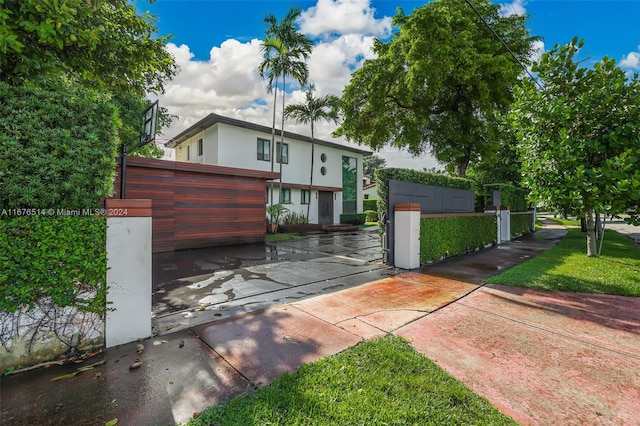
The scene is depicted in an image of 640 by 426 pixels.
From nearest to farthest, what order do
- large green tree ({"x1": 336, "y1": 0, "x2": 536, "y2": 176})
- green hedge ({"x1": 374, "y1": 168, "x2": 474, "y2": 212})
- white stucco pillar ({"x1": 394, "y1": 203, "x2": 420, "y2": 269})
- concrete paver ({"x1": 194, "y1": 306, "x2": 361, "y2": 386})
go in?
1. concrete paver ({"x1": 194, "y1": 306, "x2": 361, "y2": 386})
2. white stucco pillar ({"x1": 394, "y1": 203, "x2": 420, "y2": 269})
3. green hedge ({"x1": 374, "y1": 168, "x2": 474, "y2": 212})
4. large green tree ({"x1": 336, "y1": 0, "x2": 536, "y2": 176})

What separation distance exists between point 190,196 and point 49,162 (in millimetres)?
7108

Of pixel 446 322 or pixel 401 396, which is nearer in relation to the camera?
pixel 401 396

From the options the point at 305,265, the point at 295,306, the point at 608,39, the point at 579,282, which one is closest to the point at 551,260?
the point at 579,282

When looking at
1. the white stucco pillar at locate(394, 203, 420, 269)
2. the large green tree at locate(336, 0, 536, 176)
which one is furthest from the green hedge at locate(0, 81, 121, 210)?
the large green tree at locate(336, 0, 536, 176)

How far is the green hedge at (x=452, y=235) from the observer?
7062 millimetres

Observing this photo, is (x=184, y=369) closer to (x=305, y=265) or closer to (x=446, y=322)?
(x=446, y=322)

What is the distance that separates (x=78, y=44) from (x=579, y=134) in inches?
350

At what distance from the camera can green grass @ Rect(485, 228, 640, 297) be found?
4.89 m

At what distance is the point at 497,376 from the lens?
2391 millimetres

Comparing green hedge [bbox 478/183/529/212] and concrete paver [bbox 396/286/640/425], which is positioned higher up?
green hedge [bbox 478/183/529/212]

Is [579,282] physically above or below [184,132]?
below

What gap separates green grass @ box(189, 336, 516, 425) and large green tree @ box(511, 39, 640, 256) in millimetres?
5295

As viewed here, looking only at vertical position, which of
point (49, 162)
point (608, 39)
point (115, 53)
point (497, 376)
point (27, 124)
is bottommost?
point (497, 376)

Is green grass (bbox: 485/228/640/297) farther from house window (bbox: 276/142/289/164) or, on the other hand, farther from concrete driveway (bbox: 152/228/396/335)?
house window (bbox: 276/142/289/164)
